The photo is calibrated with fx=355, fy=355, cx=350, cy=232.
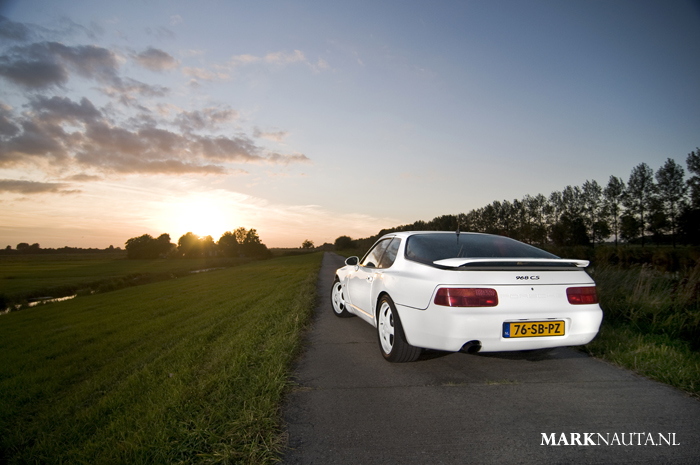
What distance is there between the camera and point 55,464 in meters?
3.68

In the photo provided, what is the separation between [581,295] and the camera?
12.0ft

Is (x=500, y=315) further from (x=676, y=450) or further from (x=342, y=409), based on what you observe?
(x=342, y=409)

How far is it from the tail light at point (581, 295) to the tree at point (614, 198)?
7939cm

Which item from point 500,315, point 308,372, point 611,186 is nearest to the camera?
point 500,315

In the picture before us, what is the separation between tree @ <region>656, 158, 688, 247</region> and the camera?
58.3 m

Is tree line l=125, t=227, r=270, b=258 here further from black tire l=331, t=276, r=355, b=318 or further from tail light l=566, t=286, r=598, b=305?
tail light l=566, t=286, r=598, b=305

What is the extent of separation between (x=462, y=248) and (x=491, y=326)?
1.19 meters

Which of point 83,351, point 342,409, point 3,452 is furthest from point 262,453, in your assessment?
point 83,351

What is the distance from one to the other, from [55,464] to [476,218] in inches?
3147

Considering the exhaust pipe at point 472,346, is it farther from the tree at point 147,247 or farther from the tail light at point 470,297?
the tree at point 147,247

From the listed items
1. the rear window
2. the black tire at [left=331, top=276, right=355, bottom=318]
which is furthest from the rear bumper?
the black tire at [left=331, top=276, right=355, bottom=318]

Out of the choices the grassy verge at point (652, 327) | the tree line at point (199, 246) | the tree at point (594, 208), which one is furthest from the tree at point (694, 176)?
the tree line at point (199, 246)

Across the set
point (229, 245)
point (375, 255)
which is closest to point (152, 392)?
point (375, 255)

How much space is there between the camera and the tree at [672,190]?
58281mm
